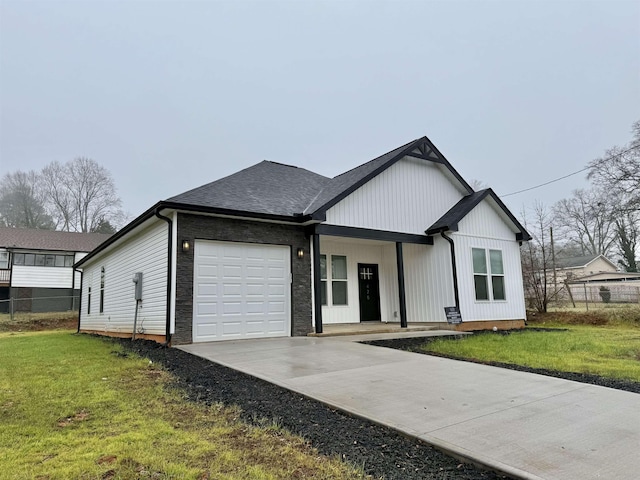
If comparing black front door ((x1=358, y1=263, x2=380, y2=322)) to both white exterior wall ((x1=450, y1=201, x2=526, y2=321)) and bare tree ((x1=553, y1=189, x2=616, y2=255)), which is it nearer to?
white exterior wall ((x1=450, y1=201, x2=526, y2=321))

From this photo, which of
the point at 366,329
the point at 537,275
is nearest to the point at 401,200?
the point at 366,329

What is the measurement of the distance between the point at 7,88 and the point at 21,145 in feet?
57.6

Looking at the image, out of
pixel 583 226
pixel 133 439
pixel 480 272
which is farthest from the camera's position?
pixel 583 226

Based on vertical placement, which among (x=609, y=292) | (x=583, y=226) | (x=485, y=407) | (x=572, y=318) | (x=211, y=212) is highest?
(x=583, y=226)

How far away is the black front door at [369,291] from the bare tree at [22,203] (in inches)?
1309

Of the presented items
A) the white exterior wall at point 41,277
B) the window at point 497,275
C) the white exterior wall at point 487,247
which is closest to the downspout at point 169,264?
the white exterior wall at point 487,247

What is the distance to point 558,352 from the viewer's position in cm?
719

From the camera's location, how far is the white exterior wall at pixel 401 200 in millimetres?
10766

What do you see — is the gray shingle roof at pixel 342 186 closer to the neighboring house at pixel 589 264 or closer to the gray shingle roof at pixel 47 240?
the gray shingle roof at pixel 47 240

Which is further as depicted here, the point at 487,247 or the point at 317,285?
the point at 487,247

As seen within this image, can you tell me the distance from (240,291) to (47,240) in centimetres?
2540

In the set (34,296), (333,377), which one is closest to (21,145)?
(34,296)

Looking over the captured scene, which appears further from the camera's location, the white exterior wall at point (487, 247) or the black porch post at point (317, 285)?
the white exterior wall at point (487, 247)

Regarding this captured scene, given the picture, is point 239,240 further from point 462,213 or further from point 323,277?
point 462,213
